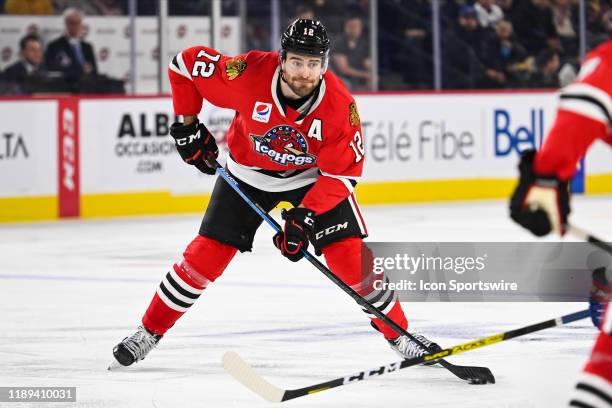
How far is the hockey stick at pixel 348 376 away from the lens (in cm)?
354

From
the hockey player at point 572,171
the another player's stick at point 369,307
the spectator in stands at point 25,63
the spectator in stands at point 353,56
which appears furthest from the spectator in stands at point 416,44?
the hockey player at point 572,171

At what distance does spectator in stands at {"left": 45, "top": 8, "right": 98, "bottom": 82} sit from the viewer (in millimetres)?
9555

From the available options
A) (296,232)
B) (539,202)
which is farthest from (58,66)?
(539,202)

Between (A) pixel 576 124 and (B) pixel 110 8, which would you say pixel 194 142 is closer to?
(A) pixel 576 124

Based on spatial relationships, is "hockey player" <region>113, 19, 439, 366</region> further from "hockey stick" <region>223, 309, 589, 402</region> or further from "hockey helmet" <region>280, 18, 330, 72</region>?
"hockey stick" <region>223, 309, 589, 402</region>

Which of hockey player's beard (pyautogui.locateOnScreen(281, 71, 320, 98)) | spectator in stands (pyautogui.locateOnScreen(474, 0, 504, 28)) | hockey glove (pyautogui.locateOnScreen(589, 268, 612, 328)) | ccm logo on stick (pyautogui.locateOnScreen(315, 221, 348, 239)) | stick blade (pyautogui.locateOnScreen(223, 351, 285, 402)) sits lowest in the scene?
stick blade (pyautogui.locateOnScreen(223, 351, 285, 402))

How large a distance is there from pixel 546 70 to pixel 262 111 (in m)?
7.75

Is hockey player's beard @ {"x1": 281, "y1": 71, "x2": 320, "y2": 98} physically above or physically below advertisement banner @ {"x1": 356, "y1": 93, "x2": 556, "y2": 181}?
above

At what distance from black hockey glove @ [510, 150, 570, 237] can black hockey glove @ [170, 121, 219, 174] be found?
2.04 metres

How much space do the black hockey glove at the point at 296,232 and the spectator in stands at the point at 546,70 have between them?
25.7 feet

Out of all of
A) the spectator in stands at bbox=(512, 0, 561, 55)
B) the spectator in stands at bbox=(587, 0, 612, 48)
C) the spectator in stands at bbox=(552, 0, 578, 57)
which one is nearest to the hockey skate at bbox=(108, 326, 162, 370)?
the spectator in stands at bbox=(512, 0, 561, 55)

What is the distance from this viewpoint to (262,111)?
4414mm

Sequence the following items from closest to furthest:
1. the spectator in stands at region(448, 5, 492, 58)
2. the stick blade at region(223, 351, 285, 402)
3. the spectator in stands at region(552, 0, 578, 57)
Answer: the stick blade at region(223, 351, 285, 402) → the spectator in stands at region(448, 5, 492, 58) → the spectator in stands at region(552, 0, 578, 57)

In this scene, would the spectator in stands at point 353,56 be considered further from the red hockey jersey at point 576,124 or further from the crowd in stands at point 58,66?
the red hockey jersey at point 576,124
